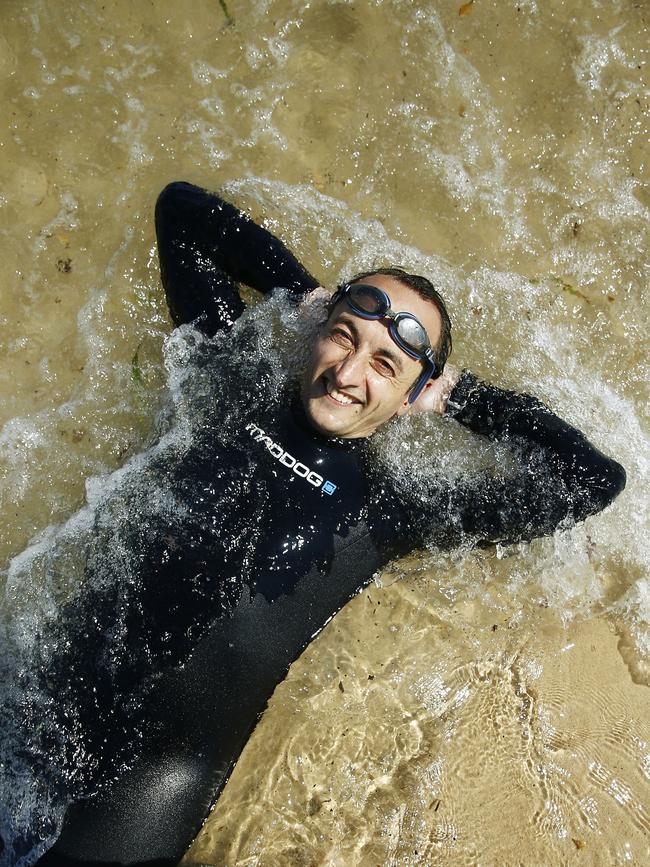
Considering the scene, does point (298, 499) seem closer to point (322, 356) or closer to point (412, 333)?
point (322, 356)

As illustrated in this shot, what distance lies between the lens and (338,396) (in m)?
3.54

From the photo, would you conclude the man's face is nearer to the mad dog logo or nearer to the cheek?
the cheek

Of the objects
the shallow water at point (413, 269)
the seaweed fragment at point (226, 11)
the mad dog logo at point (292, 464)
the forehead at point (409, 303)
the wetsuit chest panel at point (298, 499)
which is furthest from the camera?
the seaweed fragment at point (226, 11)

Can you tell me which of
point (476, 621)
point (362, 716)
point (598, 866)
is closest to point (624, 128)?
point (476, 621)

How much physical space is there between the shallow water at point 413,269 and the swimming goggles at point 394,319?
502mm

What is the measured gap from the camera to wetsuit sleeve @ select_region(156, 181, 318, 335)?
393 cm

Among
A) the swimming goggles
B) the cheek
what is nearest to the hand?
the swimming goggles

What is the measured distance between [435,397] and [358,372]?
0.62 metres

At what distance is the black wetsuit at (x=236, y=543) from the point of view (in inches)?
126

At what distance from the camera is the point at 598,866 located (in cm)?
387

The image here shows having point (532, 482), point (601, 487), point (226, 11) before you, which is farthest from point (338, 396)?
point (226, 11)

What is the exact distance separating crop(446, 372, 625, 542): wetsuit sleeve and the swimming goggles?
50 cm

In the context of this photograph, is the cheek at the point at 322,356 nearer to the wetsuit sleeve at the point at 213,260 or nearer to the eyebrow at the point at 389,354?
the eyebrow at the point at 389,354

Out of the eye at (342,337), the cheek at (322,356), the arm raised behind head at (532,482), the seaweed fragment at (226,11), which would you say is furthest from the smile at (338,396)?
the seaweed fragment at (226,11)
